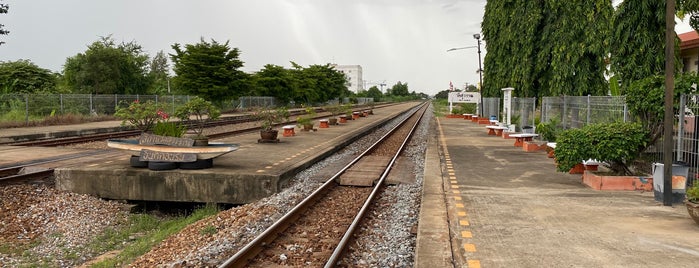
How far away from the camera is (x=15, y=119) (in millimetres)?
25984

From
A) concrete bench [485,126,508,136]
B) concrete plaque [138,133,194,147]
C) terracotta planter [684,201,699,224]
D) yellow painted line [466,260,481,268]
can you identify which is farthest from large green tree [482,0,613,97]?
concrete plaque [138,133,194,147]

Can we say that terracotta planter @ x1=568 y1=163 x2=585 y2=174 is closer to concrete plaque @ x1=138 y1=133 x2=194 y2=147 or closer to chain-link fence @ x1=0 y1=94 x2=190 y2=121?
concrete plaque @ x1=138 y1=133 x2=194 y2=147

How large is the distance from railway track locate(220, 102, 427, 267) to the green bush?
3813 mm

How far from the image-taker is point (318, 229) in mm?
7547

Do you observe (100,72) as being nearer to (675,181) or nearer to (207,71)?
(207,71)

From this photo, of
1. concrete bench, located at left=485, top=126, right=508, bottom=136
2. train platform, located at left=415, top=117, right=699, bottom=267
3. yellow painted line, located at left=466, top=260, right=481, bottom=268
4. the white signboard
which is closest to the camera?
yellow painted line, located at left=466, top=260, right=481, bottom=268

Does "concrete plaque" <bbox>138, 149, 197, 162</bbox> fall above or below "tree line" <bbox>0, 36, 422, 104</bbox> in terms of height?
below

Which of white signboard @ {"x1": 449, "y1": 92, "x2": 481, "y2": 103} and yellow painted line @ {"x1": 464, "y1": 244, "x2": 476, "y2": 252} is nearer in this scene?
yellow painted line @ {"x1": 464, "y1": 244, "x2": 476, "y2": 252}

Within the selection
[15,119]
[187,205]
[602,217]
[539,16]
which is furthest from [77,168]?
[539,16]

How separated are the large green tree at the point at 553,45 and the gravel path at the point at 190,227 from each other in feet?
32.9

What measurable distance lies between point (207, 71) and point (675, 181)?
3904 centimetres

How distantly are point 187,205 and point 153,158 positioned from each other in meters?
1.33

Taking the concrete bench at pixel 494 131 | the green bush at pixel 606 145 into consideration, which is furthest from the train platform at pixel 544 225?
the concrete bench at pixel 494 131

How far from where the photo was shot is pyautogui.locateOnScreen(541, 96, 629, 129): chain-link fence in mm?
12216
